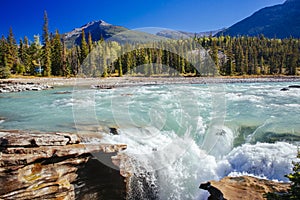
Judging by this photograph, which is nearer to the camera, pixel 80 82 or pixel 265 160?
pixel 265 160

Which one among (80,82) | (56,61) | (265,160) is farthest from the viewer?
(56,61)

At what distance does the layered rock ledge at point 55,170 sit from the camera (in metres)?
6.35

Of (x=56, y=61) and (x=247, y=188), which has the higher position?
(x=56, y=61)

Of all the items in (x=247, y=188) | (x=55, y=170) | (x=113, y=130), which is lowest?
(x=247, y=188)

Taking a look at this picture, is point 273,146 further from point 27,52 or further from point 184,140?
point 27,52

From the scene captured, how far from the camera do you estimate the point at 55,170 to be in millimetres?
7102

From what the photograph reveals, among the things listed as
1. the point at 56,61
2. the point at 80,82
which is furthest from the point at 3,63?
the point at 80,82

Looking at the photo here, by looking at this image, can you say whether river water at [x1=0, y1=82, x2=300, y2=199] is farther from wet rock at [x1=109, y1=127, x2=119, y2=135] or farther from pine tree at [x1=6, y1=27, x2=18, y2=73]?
pine tree at [x1=6, y1=27, x2=18, y2=73]

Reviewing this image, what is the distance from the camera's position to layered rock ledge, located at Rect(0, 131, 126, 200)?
635 centimetres

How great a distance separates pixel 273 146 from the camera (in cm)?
930

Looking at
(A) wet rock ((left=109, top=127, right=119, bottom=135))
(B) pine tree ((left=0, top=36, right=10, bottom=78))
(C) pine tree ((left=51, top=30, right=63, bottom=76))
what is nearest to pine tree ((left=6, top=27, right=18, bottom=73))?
(B) pine tree ((left=0, top=36, right=10, bottom=78))

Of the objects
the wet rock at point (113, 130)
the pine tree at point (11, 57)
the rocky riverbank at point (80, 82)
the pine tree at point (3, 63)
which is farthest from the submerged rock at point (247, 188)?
the pine tree at point (11, 57)

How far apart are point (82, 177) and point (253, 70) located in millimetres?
92075

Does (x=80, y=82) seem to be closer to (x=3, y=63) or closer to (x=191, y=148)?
(x=3, y=63)
